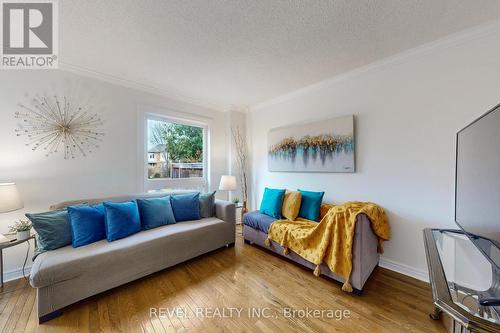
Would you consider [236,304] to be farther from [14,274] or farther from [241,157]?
[241,157]

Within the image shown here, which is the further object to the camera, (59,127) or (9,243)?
(59,127)

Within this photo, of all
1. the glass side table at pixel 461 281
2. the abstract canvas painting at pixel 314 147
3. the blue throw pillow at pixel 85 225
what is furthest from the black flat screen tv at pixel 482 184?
the blue throw pillow at pixel 85 225

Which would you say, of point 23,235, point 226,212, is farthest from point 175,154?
point 23,235

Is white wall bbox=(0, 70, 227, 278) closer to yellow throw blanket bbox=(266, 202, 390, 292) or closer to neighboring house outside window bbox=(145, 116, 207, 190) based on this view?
neighboring house outside window bbox=(145, 116, 207, 190)

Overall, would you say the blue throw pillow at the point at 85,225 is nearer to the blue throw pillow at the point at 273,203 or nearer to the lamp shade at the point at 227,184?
the lamp shade at the point at 227,184

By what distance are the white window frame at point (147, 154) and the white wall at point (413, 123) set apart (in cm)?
220

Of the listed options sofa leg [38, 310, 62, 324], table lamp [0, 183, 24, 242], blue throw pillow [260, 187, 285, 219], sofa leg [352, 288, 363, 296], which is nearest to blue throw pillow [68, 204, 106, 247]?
table lamp [0, 183, 24, 242]

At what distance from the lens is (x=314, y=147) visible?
2.84 m

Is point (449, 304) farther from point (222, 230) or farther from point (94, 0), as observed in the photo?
point (94, 0)

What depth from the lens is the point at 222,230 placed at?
262cm

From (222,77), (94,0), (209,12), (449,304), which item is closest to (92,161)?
(94,0)

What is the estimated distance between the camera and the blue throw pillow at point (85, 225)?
182 cm

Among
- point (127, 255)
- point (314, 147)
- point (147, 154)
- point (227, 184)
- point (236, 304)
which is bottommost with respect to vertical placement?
point (236, 304)

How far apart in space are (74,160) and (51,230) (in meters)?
0.95
